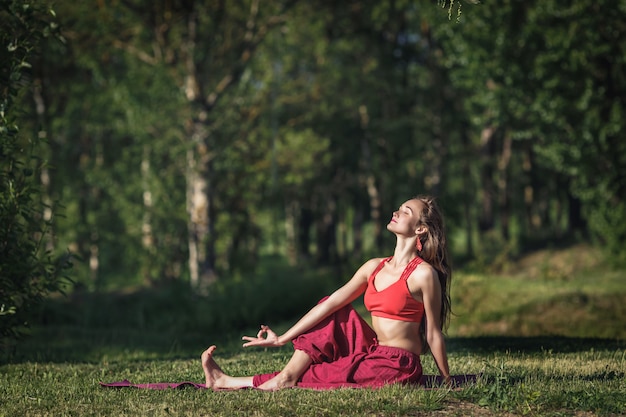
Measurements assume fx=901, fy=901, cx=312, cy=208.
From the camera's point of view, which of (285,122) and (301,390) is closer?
(301,390)

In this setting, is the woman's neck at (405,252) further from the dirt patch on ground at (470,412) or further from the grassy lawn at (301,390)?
the dirt patch on ground at (470,412)

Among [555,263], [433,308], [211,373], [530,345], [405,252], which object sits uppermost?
[555,263]

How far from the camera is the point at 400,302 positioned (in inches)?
297

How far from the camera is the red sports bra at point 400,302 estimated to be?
7.52 metres

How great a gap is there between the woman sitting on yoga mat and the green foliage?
3.85 metres

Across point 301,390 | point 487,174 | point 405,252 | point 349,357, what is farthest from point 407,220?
point 487,174

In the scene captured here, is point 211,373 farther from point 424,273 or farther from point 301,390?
point 424,273

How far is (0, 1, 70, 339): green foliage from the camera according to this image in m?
10.4

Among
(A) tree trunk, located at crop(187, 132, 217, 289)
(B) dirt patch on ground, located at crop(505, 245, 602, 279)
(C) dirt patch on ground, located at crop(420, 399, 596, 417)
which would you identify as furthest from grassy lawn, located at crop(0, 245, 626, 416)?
(B) dirt patch on ground, located at crop(505, 245, 602, 279)

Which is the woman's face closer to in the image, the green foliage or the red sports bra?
the red sports bra

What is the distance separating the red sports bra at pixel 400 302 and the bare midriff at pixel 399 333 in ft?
0.14

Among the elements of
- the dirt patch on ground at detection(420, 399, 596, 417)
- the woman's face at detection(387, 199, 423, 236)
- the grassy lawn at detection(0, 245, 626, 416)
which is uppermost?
the woman's face at detection(387, 199, 423, 236)

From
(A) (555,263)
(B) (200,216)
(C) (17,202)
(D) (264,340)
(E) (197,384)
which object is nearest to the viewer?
(D) (264,340)

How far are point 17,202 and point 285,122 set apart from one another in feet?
83.5
